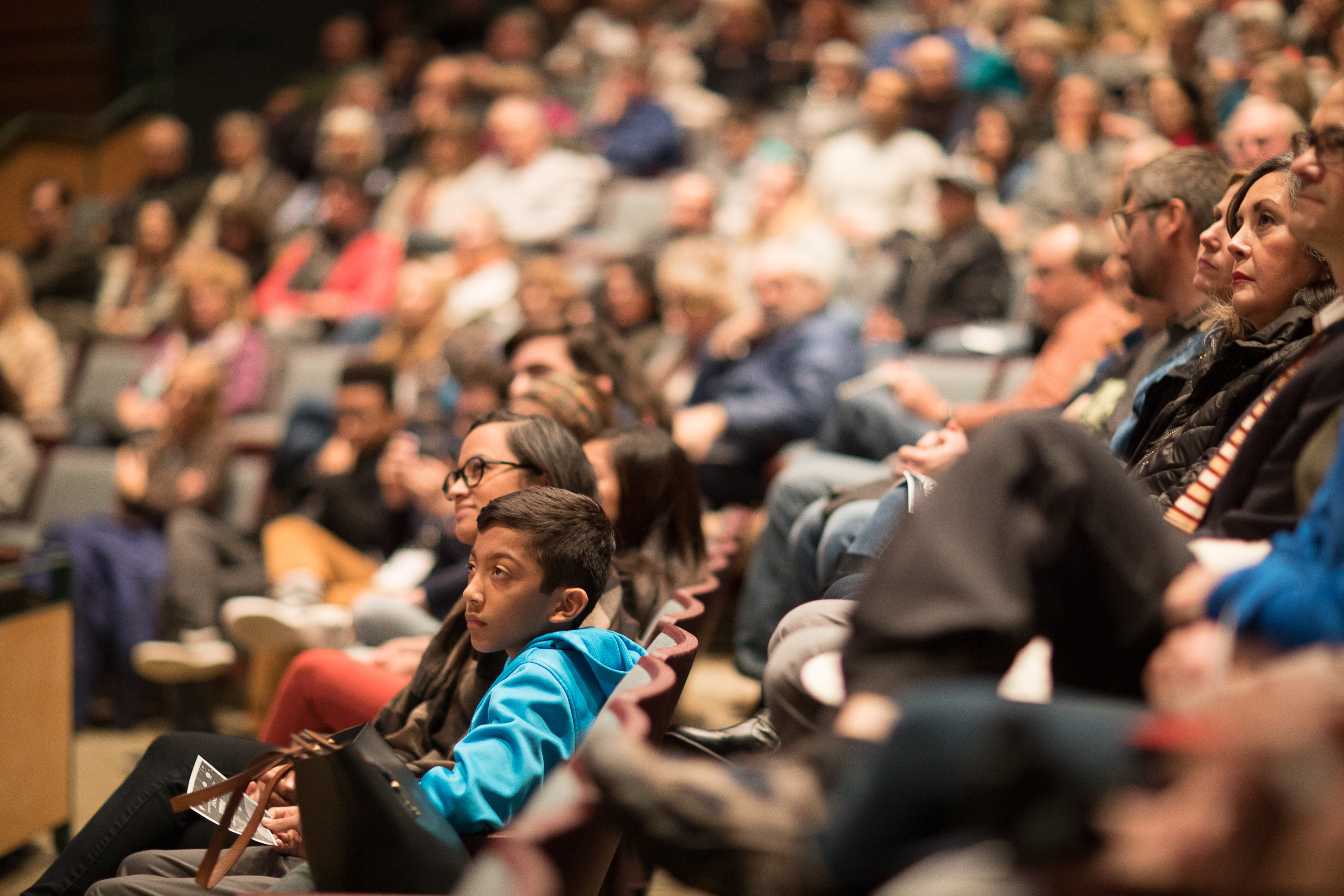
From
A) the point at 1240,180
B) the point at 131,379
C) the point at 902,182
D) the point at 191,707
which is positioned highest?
the point at 1240,180

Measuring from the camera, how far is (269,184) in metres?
6.95

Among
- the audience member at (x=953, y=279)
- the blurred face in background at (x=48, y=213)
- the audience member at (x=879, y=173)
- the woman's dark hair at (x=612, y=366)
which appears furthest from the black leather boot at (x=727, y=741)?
the blurred face in background at (x=48, y=213)

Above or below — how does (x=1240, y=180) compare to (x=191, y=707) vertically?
above

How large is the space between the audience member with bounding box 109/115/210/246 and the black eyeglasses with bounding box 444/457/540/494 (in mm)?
5500

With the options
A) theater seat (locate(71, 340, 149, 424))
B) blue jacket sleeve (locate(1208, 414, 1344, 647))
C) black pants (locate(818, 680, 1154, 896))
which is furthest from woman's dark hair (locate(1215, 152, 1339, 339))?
theater seat (locate(71, 340, 149, 424))

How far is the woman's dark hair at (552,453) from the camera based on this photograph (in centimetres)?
189

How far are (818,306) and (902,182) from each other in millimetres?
1825

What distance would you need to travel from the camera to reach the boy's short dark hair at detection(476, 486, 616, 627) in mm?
1574

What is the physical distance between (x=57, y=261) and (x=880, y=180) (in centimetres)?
422

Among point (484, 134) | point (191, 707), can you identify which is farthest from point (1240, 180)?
point (484, 134)

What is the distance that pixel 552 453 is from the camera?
190cm

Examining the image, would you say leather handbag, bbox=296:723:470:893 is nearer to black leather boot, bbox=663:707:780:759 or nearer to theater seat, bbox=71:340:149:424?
black leather boot, bbox=663:707:780:759

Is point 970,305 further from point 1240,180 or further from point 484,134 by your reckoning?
point 484,134

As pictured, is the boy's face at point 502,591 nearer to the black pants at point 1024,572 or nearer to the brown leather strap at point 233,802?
the brown leather strap at point 233,802
